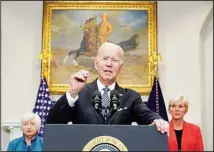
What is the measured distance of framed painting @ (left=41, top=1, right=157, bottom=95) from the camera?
8398 mm

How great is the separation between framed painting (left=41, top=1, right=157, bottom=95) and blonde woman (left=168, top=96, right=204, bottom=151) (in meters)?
3.07

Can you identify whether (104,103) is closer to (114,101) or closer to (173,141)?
(114,101)

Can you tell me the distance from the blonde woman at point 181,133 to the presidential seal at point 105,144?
2.81m

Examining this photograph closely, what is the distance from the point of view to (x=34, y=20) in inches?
342

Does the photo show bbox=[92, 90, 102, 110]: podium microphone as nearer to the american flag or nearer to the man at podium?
the man at podium

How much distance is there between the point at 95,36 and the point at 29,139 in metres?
3.75

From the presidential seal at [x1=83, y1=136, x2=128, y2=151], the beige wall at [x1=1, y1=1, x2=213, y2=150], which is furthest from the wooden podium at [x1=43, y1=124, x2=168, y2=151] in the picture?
the beige wall at [x1=1, y1=1, x2=213, y2=150]

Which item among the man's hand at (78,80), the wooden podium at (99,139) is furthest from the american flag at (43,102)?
the wooden podium at (99,139)

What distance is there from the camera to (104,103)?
2.61 m

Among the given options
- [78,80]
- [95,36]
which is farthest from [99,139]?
[95,36]

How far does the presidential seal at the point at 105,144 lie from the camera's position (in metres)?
2.06

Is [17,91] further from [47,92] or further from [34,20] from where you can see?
[34,20]

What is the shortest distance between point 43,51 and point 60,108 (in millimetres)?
5935

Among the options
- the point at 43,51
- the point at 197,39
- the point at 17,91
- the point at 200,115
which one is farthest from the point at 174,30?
the point at 17,91
